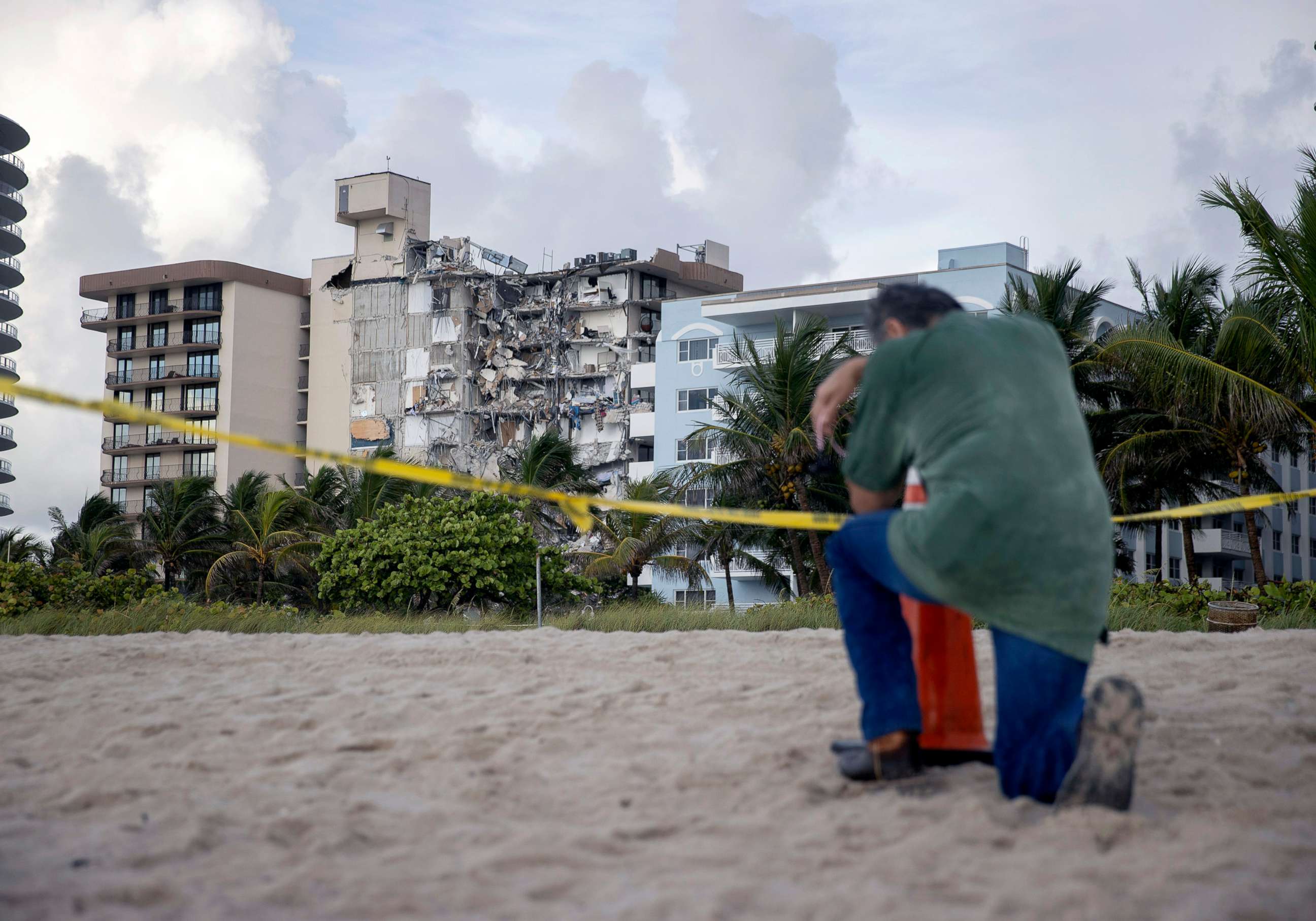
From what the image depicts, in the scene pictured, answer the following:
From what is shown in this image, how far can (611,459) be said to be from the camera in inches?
2334

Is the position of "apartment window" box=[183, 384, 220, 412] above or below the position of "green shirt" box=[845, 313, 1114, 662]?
above

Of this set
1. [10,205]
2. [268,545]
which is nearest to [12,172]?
[10,205]

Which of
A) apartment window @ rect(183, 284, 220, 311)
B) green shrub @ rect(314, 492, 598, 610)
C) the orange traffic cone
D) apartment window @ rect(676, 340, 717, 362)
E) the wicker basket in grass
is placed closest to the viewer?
the orange traffic cone

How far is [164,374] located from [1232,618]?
71689 millimetres

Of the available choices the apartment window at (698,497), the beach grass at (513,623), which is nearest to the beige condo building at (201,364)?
the apartment window at (698,497)

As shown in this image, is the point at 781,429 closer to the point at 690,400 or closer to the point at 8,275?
the point at 690,400

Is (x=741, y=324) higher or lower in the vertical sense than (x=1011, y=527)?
higher

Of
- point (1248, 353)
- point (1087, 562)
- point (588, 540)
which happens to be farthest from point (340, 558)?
point (588, 540)

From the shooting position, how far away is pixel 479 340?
63594 mm

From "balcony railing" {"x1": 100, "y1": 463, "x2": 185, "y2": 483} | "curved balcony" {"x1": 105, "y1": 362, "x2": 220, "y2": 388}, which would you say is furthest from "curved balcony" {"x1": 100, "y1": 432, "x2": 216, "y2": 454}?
"curved balcony" {"x1": 105, "y1": 362, "x2": 220, "y2": 388}

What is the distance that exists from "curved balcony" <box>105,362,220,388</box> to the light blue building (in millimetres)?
31342

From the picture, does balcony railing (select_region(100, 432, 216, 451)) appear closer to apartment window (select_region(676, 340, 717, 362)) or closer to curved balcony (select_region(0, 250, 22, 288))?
curved balcony (select_region(0, 250, 22, 288))

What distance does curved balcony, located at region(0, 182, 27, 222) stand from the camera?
54.9 metres

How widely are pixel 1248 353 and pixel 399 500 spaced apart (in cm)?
2689
